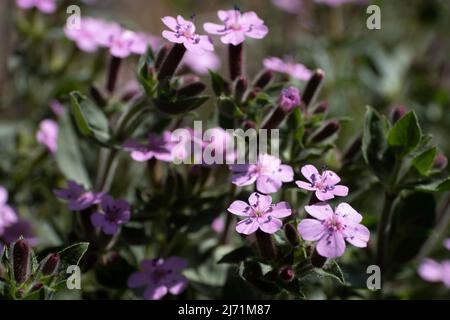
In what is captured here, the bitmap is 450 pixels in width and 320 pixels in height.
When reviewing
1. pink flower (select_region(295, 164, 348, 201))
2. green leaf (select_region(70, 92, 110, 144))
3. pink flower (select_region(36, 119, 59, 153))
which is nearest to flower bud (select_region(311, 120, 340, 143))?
pink flower (select_region(295, 164, 348, 201))

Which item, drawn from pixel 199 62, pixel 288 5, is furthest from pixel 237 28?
pixel 288 5

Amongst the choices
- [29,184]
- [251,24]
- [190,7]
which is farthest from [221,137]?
[190,7]

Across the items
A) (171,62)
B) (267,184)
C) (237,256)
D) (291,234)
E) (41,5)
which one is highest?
(41,5)

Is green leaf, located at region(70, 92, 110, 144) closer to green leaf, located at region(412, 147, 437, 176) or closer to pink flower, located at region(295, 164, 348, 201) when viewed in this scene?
pink flower, located at region(295, 164, 348, 201)

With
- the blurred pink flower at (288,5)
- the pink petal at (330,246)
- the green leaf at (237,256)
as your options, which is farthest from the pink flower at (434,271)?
the blurred pink flower at (288,5)

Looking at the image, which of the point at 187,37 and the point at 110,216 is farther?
the point at 110,216

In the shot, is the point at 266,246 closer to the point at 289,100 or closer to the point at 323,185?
the point at 323,185
